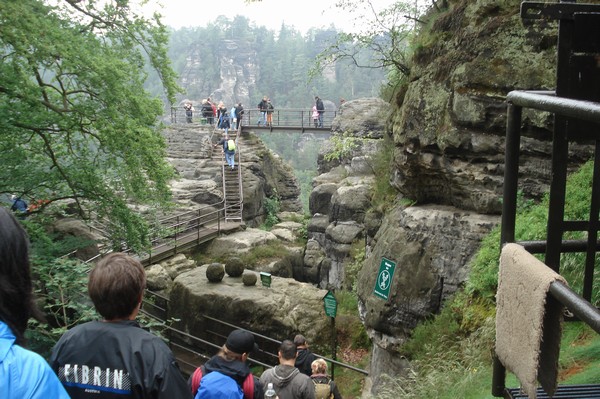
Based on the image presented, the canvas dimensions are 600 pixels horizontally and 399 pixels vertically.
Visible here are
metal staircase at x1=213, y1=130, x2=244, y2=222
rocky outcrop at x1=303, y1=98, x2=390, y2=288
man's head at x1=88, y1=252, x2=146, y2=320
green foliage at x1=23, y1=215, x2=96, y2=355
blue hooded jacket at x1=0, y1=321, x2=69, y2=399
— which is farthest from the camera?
metal staircase at x1=213, y1=130, x2=244, y2=222

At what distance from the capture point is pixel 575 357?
169 inches

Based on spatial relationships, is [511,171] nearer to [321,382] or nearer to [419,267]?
[321,382]

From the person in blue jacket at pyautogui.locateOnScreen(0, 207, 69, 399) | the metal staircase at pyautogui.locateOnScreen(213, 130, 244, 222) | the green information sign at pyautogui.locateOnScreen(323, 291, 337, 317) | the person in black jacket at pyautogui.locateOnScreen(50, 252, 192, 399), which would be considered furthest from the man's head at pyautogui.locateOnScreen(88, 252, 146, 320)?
the metal staircase at pyautogui.locateOnScreen(213, 130, 244, 222)

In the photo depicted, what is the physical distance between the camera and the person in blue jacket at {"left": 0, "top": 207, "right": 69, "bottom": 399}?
1484 mm

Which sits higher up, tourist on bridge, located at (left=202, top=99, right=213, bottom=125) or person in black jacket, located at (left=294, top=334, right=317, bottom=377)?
tourist on bridge, located at (left=202, top=99, right=213, bottom=125)

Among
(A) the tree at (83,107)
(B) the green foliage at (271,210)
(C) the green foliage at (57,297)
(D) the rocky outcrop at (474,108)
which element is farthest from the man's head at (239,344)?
(B) the green foliage at (271,210)

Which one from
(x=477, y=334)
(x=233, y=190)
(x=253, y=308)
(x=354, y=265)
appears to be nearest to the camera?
(x=477, y=334)

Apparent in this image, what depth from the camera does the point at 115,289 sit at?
2271 mm

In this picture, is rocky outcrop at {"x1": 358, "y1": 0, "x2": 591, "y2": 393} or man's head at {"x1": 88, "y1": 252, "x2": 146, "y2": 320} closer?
man's head at {"x1": 88, "y1": 252, "x2": 146, "y2": 320}

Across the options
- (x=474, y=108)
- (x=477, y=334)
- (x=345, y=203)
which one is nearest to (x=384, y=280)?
(x=477, y=334)

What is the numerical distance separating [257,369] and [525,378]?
34.5 feet

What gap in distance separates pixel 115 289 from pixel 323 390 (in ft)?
12.7

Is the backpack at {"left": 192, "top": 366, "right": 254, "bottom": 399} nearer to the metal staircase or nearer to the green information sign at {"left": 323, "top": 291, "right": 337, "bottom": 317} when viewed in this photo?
the green information sign at {"left": 323, "top": 291, "right": 337, "bottom": 317}

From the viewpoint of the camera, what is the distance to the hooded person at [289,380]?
4809 millimetres
